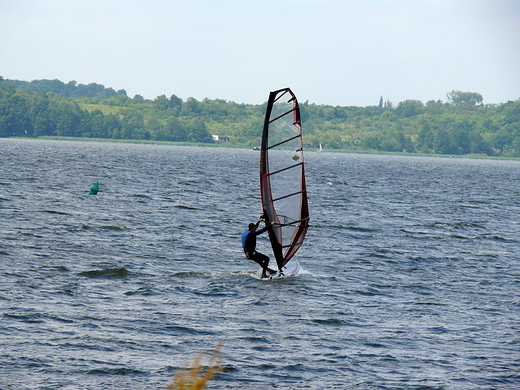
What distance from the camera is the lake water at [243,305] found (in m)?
12.4

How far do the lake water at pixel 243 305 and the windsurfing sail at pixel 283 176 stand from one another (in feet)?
4.46

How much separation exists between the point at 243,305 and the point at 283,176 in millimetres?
4848

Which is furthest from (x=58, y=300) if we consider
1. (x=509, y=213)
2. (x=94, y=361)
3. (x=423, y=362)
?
(x=509, y=213)

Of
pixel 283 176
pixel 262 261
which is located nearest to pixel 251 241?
pixel 262 261

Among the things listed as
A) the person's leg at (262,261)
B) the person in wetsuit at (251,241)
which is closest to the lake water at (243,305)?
the person's leg at (262,261)

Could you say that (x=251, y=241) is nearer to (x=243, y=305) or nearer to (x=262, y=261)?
(x=262, y=261)

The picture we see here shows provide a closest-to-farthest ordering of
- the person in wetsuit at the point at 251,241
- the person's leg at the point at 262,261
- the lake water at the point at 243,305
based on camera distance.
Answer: the lake water at the point at 243,305 → the person in wetsuit at the point at 251,241 → the person's leg at the point at 262,261

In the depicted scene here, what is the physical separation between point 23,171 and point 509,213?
36432 millimetres

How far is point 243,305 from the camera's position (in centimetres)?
1680

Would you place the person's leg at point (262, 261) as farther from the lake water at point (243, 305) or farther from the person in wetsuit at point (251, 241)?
the lake water at point (243, 305)

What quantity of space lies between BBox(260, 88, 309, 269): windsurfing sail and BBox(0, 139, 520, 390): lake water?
53.6 inches

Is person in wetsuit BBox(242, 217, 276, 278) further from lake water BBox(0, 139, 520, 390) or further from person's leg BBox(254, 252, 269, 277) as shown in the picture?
lake water BBox(0, 139, 520, 390)

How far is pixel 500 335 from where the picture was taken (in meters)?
15.4

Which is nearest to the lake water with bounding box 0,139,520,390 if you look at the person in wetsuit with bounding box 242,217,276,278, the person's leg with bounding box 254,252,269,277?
the person's leg with bounding box 254,252,269,277
